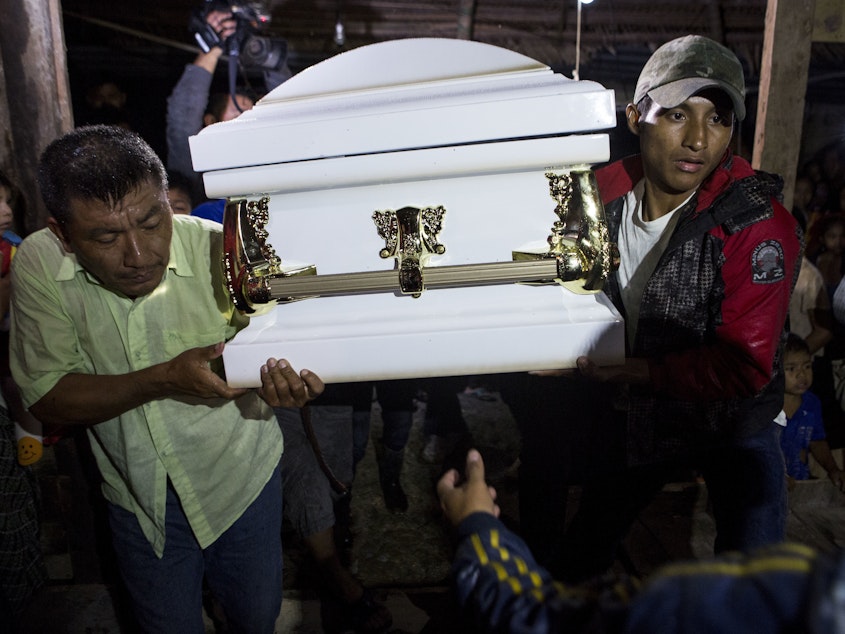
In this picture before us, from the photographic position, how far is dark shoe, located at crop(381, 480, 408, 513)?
11.7 feet

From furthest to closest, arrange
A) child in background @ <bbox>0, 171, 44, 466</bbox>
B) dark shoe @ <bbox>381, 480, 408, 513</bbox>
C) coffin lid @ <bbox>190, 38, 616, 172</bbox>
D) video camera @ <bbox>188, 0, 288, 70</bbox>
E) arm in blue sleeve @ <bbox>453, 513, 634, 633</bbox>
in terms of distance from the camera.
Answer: dark shoe @ <bbox>381, 480, 408, 513</bbox>
video camera @ <bbox>188, 0, 288, 70</bbox>
child in background @ <bbox>0, 171, 44, 466</bbox>
coffin lid @ <bbox>190, 38, 616, 172</bbox>
arm in blue sleeve @ <bbox>453, 513, 634, 633</bbox>

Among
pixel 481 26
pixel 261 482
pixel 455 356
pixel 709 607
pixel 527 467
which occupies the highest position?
A: pixel 481 26

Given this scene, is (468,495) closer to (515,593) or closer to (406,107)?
(515,593)

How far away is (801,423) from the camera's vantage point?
11.4 ft

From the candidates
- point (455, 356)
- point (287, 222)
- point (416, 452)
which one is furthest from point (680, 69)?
point (416, 452)

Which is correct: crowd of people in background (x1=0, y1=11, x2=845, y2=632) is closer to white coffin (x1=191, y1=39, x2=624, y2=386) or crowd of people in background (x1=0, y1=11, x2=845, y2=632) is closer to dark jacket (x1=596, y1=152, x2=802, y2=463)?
dark jacket (x1=596, y1=152, x2=802, y2=463)

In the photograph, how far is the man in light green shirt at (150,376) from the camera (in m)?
1.36

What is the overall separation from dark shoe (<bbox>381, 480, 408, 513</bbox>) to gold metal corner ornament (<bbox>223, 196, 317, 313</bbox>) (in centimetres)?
245

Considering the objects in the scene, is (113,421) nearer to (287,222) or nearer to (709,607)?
(287,222)

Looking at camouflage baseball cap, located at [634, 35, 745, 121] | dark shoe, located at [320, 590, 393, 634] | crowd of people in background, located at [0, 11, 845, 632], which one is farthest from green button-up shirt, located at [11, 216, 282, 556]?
camouflage baseball cap, located at [634, 35, 745, 121]

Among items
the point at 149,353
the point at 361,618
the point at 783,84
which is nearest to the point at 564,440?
the point at 361,618

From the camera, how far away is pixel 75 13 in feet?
17.5

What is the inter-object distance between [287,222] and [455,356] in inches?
22.4

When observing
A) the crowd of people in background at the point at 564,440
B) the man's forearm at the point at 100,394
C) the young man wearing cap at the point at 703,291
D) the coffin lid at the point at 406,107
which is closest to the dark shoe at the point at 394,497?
the crowd of people in background at the point at 564,440
